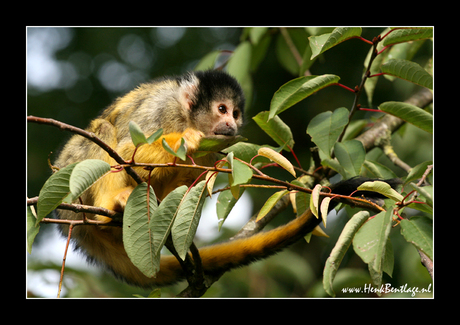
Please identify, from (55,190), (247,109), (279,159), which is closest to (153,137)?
(55,190)

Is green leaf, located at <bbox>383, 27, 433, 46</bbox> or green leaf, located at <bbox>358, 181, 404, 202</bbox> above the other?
green leaf, located at <bbox>383, 27, 433, 46</bbox>

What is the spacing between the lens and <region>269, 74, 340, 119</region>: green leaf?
1658mm

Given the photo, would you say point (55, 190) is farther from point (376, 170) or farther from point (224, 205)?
point (376, 170)

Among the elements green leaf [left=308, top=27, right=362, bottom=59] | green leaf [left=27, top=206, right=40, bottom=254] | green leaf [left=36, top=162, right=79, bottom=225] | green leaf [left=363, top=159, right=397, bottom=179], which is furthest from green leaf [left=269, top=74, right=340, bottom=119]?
green leaf [left=27, top=206, right=40, bottom=254]

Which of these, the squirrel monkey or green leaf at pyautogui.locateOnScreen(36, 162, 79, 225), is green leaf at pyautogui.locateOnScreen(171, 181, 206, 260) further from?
the squirrel monkey

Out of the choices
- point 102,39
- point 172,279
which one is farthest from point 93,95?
point 172,279

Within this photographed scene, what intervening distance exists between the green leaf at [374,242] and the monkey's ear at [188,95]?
1729mm

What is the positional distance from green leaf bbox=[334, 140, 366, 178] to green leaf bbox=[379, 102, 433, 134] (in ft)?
0.75

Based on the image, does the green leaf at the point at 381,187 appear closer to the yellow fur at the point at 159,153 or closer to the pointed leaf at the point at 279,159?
the pointed leaf at the point at 279,159

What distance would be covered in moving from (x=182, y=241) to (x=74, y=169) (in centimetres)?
42

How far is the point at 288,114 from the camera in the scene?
562cm

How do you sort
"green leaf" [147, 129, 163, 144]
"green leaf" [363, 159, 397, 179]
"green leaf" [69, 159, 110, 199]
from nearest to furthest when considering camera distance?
"green leaf" [69, 159, 110, 199], "green leaf" [147, 129, 163, 144], "green leaf" [363, 159, 397, 179]

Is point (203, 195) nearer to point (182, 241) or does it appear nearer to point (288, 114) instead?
point (182, 241)

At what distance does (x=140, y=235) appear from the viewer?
1.40 m
